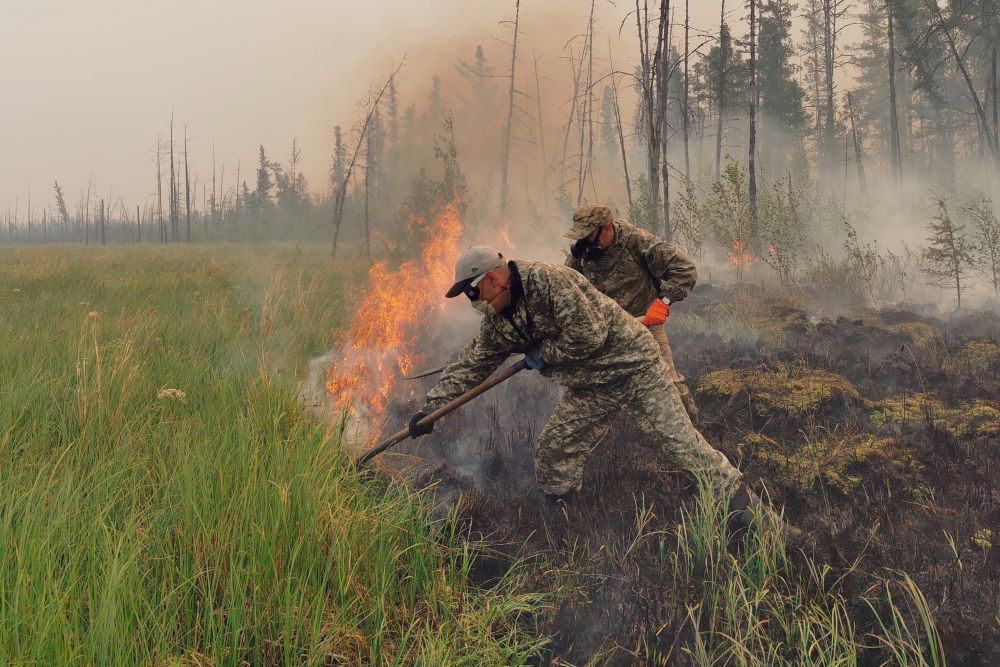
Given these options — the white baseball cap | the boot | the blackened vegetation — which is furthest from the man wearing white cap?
the boot

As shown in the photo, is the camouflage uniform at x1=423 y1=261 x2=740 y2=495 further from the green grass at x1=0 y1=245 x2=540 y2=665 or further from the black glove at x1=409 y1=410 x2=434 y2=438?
the green grass at x1=0 y1=245 x2=540 y2=665

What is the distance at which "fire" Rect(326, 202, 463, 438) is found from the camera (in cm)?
534

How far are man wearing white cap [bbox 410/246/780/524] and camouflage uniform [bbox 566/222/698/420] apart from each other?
1.13m

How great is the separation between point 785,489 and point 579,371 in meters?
1.67

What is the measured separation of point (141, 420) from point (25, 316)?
371 cm

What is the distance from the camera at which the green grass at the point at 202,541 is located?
171 centimetres

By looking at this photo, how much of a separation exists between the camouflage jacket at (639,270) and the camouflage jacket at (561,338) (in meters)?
1.23

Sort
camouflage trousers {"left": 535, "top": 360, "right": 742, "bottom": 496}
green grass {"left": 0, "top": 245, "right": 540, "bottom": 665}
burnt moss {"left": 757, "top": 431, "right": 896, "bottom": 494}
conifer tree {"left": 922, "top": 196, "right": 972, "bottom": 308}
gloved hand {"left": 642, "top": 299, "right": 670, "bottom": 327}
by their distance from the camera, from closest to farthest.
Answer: green grass {"left": 0, "top": 245, "right": 540, "bottom": 665}
camouflage trousers {"left": 535, "top": 360, "right": 742, "bottom": 496}
burnt moss {"left": 757, "top": 431, "right": 896, "bottom": 494}
gloved hand {"left": 642, "top": 299, "right": 670, "bottom": 327}
conifer tree {"left": 922, "top": 196, "right": 972, "bottom": 308}

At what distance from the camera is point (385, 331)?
7285mm

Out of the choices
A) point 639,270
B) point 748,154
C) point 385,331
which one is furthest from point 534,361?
point 748,154

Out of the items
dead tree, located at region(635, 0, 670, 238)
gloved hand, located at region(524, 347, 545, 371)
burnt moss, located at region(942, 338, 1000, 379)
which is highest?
dead tree, located at region(635, 0, 670, 238)

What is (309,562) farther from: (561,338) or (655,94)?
(655,94)

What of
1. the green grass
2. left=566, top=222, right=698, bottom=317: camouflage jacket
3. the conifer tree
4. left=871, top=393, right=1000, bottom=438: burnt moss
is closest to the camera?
the green grass

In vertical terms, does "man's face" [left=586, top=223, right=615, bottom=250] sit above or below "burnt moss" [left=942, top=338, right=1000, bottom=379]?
above
